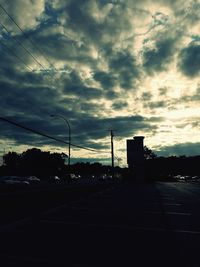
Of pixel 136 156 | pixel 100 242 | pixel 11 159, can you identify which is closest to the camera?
pixel 100 242

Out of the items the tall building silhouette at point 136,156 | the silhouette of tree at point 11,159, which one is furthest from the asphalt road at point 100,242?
the silhouette of tree at point 11,159

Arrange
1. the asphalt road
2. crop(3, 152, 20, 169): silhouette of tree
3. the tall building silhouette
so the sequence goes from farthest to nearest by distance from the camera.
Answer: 1. crop(3, 152, 20, 169): silhouette of tree
2. the tall building silhouette
3. the asphalt road

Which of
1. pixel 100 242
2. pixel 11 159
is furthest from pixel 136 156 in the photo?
pixel 11 159

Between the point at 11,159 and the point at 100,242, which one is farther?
the point at 11,159

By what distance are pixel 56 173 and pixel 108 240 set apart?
119870 millimetres

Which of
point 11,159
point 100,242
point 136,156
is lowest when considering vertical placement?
point 100,242

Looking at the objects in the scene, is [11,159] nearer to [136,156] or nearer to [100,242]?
[136,156]

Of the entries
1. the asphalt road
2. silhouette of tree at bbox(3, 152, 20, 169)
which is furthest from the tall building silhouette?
silhouette of tree at bbox(3, 152, 20, 169)

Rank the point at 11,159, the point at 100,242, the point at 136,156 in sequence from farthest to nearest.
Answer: the point at 11,159
the point at 136,156
the point at 100,242

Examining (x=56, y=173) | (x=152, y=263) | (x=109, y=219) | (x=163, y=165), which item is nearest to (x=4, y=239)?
(x=152, y=263)

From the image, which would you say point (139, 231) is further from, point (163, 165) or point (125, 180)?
point (163, 165)

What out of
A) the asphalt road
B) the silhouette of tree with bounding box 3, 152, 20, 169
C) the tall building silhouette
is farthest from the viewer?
the silhouette of tree with bounding box 3, 152, 20, 169

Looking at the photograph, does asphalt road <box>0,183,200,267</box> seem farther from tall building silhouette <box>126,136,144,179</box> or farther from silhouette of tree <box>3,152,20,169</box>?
silhouette of tree <box>3,152,20,169</box>

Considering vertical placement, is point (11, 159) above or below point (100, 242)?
above
